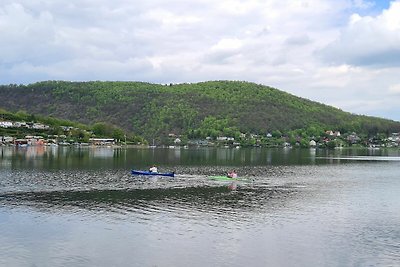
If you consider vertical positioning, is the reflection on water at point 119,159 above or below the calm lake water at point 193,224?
above

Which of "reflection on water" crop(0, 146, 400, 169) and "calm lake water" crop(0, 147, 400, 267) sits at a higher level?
"reflection on water" crop(0, 146, 400, 169)

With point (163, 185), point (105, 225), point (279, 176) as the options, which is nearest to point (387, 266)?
point (105, 225)

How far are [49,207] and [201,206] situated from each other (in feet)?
42.3

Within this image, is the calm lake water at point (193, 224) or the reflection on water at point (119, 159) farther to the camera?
the reflection on water at point (119, 159)

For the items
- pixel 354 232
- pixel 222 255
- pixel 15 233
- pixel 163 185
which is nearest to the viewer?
pixel 222 255

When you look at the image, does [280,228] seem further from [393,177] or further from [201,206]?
[393,177]

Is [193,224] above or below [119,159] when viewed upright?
below

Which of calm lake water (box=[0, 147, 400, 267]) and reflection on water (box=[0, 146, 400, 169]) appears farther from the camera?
reflection on water (box=[0, 146, 400, 169])

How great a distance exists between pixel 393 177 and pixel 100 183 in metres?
46.1

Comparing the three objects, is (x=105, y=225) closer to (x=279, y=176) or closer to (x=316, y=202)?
(x=316, y=202)

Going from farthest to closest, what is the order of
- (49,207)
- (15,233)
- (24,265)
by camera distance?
(49,207) < (15,233) < (24,265)

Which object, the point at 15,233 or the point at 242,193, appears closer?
the point at 15,233

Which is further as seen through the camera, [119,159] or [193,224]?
[119,159]

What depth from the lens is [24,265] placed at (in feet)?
80.3
